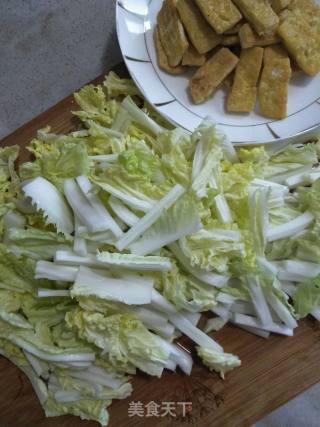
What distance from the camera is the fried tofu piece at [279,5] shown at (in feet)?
5.19

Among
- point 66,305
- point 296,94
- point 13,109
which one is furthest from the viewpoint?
point 13,109

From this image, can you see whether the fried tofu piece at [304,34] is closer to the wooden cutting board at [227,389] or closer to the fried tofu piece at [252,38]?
the fried tofu piece at [252,38]

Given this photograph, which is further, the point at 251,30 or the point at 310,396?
the point at 310,396

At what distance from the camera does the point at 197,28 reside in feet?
5.37

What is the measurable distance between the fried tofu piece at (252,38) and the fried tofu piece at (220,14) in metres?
0.05

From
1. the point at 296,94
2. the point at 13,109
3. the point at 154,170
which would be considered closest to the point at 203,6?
the point at 296,94

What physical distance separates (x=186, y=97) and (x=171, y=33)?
249 millimetres

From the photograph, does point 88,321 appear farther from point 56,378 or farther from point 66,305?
point 56,378

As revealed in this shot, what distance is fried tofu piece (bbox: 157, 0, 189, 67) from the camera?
1646 millimetres

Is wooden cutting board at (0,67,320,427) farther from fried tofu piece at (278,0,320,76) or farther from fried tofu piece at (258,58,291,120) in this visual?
fried tofu piece at (278,0,320,76)

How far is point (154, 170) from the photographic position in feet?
4.84

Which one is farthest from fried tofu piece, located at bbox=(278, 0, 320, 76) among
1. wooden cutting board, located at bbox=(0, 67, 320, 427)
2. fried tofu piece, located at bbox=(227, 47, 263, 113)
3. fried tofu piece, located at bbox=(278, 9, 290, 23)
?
wooden cutting board, located at bbox=(0, 67, 320, 427)

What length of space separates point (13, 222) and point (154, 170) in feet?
1.87

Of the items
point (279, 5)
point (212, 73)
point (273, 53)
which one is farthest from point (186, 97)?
point (279, 5)
